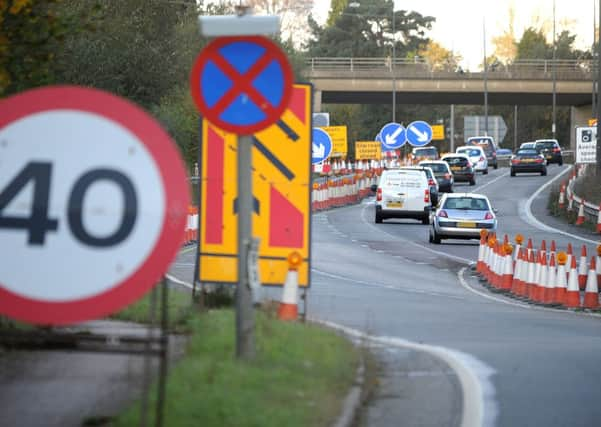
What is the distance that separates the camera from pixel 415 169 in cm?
4747

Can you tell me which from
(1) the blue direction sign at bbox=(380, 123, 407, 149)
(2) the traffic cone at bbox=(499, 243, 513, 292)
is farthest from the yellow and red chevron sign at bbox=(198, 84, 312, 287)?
(1) the blue direction sign at bbox=(380, 123, 407, 149)

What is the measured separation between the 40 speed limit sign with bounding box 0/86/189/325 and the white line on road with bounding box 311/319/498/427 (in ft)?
12.7

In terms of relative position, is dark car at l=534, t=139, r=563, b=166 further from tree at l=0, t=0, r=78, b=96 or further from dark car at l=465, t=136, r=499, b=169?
tree at l=0, t=0, r=78, b=96

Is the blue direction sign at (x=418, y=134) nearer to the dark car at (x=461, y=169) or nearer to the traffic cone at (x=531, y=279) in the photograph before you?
the dark car at (x=461, y=169)

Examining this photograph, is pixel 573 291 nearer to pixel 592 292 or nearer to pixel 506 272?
pixel 592 292

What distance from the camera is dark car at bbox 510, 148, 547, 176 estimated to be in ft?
264

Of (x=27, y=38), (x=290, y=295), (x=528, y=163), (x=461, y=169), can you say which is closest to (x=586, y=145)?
(x=461, y=169)

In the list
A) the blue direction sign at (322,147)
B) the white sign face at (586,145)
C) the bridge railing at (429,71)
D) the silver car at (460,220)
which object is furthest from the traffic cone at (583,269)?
the bridge railing at (429,71)

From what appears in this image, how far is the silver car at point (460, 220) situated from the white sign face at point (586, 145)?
10741mm

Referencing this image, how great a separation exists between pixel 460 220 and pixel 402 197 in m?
8.82

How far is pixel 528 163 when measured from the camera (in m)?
80.4

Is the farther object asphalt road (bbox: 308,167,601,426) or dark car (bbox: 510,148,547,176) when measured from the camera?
dark car (bbox: 510,148,547,176)

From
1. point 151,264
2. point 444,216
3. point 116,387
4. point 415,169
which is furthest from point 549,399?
point 415,169

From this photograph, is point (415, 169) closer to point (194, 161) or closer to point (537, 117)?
point (194, 161)
